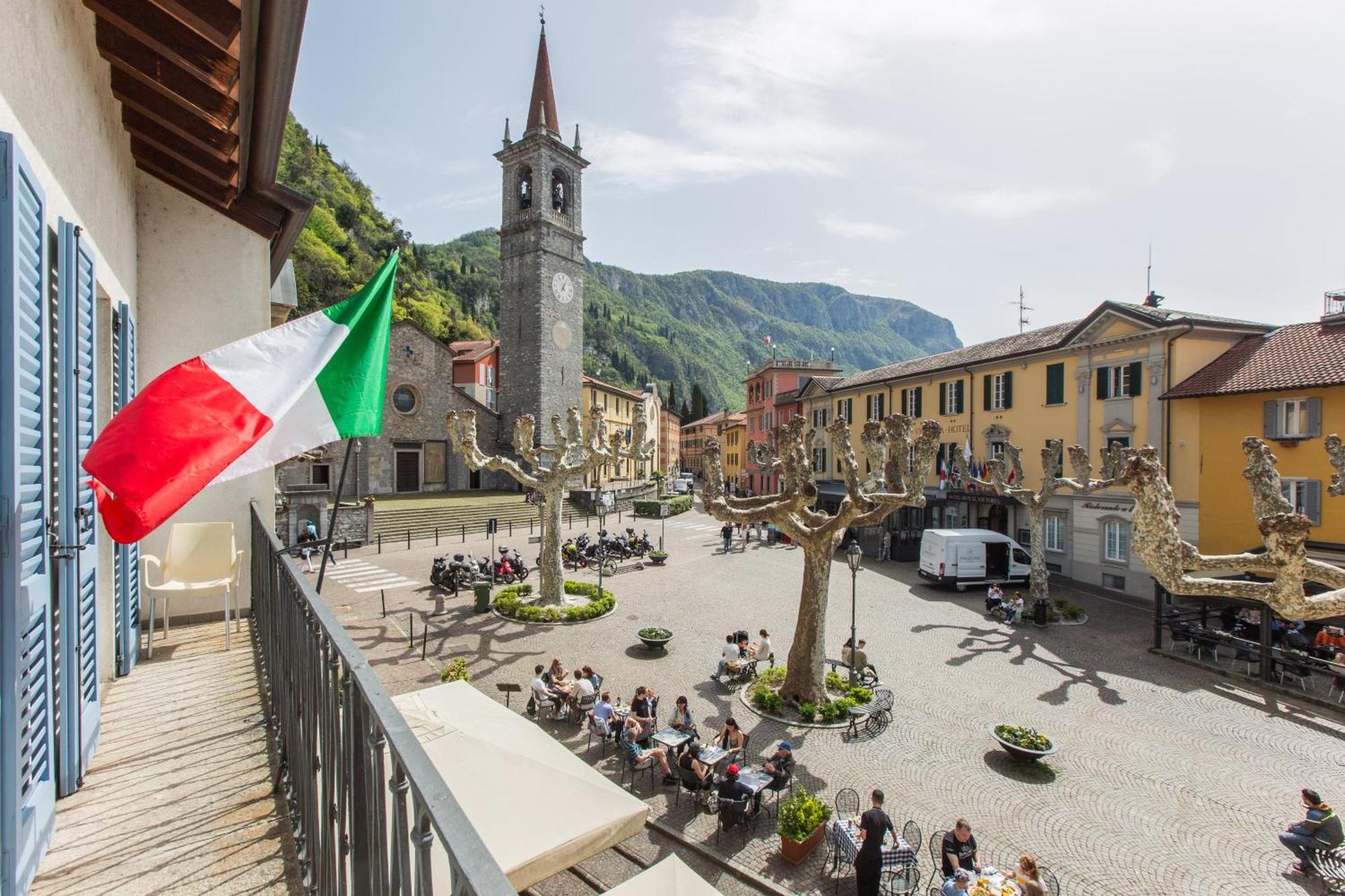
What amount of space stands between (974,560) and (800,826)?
18.4 metres

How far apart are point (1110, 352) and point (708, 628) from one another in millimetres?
19502

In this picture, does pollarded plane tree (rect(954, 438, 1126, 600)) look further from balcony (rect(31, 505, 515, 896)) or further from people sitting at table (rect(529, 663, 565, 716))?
balcony (rect(31, 505, 515, 896))

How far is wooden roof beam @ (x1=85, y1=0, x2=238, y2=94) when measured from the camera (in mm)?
4158

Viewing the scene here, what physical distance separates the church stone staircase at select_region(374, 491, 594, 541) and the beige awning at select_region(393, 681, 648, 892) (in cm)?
2651

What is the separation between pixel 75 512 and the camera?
12.4ft

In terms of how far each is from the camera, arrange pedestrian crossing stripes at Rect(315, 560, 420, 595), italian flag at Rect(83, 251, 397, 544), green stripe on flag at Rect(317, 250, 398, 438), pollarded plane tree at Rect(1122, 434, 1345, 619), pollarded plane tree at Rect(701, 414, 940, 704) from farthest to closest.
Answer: pedestrian crossing stripes at Rect(315, 560, 420, 595) → pollarded plane tree at Rect(701, 414, 940, 704) → pollarded plane tree at Rect(1122, 434, 1345, 619) → green stripe on flag at Rect(317, 250, 398, 438) → italian flag at Rect(83, 251, 397, 544)

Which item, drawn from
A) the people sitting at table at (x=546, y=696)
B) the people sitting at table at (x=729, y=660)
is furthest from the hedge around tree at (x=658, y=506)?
the people sitting at table at (x=546, y=696)

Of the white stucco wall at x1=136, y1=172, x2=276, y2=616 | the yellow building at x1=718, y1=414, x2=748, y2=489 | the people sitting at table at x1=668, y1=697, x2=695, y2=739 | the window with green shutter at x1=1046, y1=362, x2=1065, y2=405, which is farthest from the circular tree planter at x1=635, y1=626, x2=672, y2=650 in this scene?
the yellow building at x1=718, y1=414, x2=748, y2=489

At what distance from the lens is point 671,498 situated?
2039 inches

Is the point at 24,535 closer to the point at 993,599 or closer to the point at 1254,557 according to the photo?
the point at 1254,557

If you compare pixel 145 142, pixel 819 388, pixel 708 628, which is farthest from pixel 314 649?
pixel 819 388

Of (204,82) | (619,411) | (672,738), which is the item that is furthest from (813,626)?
(619,411)

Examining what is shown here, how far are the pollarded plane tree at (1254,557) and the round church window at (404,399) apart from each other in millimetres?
44166

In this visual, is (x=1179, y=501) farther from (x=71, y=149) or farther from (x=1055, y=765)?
(x=71, y=149)
